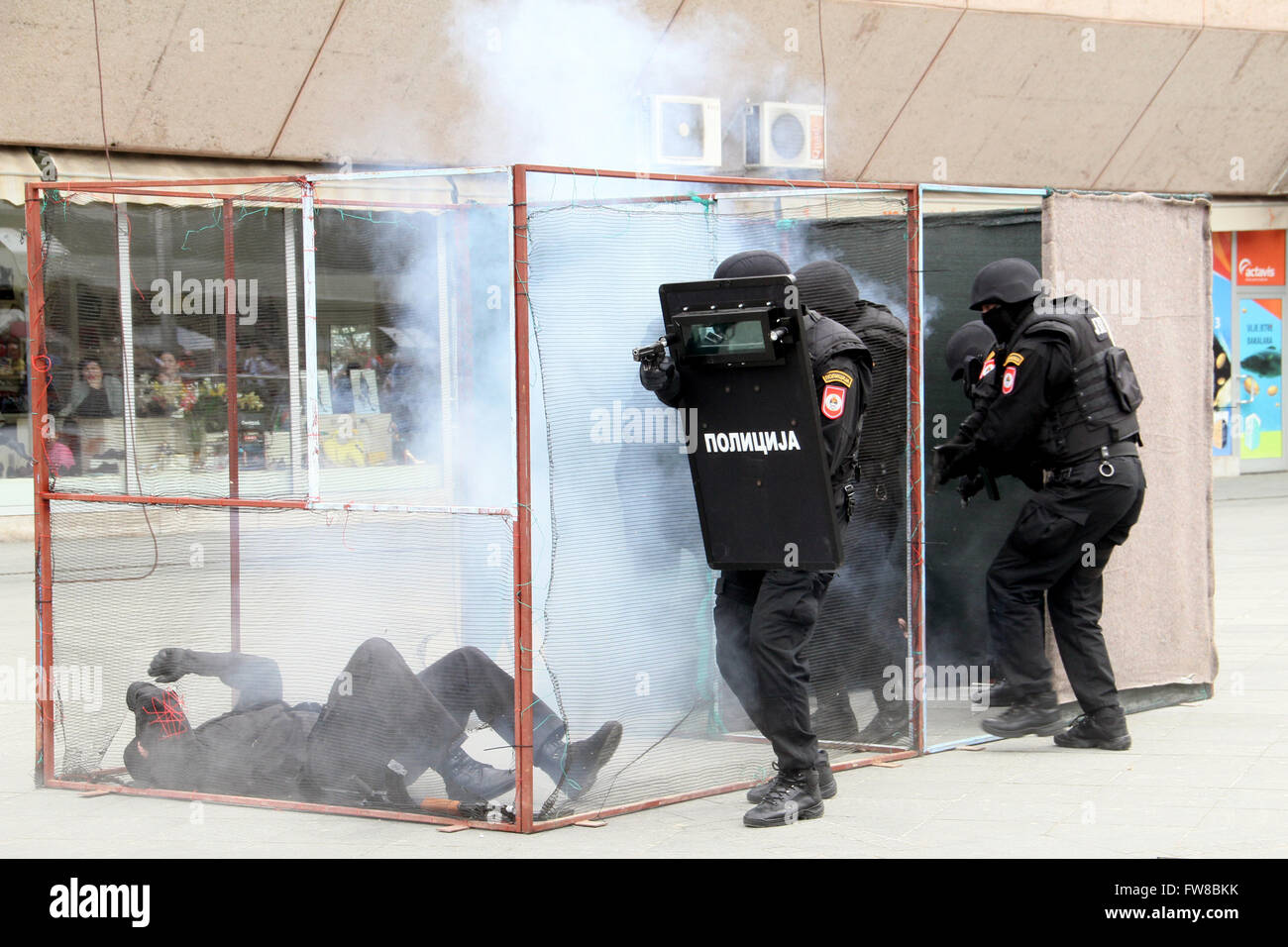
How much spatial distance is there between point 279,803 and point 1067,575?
3.12m

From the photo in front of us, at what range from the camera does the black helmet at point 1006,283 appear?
5363 millimetres

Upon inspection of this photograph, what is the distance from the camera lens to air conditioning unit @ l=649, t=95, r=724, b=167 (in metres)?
10.9

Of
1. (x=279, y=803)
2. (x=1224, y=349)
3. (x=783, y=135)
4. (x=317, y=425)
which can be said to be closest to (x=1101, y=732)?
(x=279, y=803)

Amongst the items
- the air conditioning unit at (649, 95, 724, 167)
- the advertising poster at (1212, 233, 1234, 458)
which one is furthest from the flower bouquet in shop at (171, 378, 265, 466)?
the advertising poster at (1212, 233, 1234, 458)

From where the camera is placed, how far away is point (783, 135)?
1191cm

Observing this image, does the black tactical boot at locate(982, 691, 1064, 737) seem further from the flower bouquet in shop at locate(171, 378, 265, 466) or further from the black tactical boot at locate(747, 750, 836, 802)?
the flower bouquet in shop at locate(171, 378, 265, 466)

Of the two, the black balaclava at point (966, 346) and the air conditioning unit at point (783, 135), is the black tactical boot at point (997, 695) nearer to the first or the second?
the black balaclava at point (966, 346)

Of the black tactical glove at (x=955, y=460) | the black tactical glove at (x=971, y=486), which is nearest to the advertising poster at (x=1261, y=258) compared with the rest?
the black tactical glove at (x=971, y=486)

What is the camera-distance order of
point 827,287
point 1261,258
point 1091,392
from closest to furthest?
point 827,287 → point 1091,392 → point 1261,258

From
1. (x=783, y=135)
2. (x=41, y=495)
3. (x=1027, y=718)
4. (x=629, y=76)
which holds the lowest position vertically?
(x=1027, y=718)

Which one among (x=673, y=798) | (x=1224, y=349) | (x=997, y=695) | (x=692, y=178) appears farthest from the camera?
(x=1224, y=349)

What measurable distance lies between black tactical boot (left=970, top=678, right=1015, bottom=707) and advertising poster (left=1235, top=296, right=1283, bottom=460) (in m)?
13.8

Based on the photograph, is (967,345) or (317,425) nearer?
(317,425)

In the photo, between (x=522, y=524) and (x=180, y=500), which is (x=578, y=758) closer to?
(x=522, y=524)
